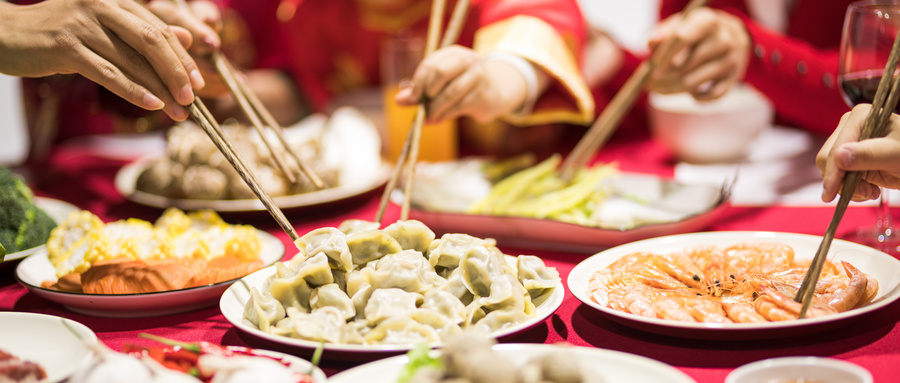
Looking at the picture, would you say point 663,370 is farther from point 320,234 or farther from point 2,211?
point 2,211

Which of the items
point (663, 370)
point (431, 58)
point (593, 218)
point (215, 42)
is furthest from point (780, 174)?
point (215, 42)

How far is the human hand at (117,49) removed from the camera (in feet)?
4.05

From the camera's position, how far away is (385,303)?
108 centimetres

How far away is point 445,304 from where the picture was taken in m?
1.10

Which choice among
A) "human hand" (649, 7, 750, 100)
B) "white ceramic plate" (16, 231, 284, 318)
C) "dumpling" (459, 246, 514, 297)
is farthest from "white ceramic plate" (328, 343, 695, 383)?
"human hand" (649, 7, 750, 100)

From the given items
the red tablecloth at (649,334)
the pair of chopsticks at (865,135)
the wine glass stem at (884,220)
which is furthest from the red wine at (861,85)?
the pair of chopsticks at (865,135)

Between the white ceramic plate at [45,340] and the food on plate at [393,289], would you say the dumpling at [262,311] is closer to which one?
the food on plate at [393,289]

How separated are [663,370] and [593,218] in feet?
3.23

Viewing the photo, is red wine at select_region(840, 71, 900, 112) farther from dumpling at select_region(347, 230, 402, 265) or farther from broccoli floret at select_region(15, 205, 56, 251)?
broccoli floret at select_region(15, 205, 56, 251)

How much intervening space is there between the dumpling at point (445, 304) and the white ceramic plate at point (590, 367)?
179 millimetres

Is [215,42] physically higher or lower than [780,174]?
higher

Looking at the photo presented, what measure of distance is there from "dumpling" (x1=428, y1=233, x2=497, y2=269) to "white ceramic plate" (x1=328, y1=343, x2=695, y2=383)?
0.30 metres

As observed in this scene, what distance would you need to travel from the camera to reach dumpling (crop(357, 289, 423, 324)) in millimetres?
1068

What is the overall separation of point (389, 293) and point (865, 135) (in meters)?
0.80
